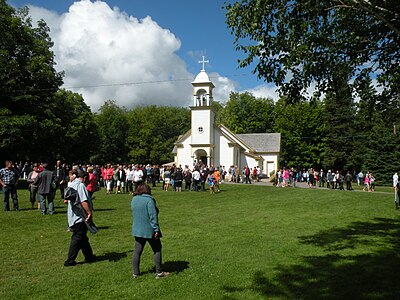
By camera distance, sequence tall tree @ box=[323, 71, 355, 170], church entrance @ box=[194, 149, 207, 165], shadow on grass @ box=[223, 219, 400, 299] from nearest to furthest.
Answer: shadow on grass @ box=[223, 219, 400, 299]
church entrance @ box=[194, 149, 207, 165]
tall tree @ box=[323, 71, 355, 170]

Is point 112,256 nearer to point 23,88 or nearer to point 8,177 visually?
point 8,177

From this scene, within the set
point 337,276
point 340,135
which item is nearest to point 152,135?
point 340,135

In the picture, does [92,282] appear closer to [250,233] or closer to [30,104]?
[250,233]

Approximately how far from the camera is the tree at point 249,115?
2660 inches

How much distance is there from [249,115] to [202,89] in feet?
90.9

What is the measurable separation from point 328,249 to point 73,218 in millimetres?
5766

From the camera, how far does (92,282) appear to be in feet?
20.7

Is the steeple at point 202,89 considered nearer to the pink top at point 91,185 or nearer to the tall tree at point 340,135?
the tall tree at point 340,135

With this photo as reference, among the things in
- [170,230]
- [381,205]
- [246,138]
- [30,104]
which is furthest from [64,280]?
[246,138]

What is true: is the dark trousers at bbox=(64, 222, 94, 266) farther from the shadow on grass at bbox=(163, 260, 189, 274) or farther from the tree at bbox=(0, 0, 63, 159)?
the tree at bbox=(0, 0, 63, 159)

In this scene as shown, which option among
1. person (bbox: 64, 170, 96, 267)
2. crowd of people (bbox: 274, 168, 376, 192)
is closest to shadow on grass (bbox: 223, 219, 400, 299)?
person (bbox: 64, 170, 96, 267)

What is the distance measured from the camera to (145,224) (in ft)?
20.8

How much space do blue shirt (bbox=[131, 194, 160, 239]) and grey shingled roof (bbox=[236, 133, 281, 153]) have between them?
153 feet

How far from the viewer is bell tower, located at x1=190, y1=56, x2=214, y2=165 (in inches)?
1639
